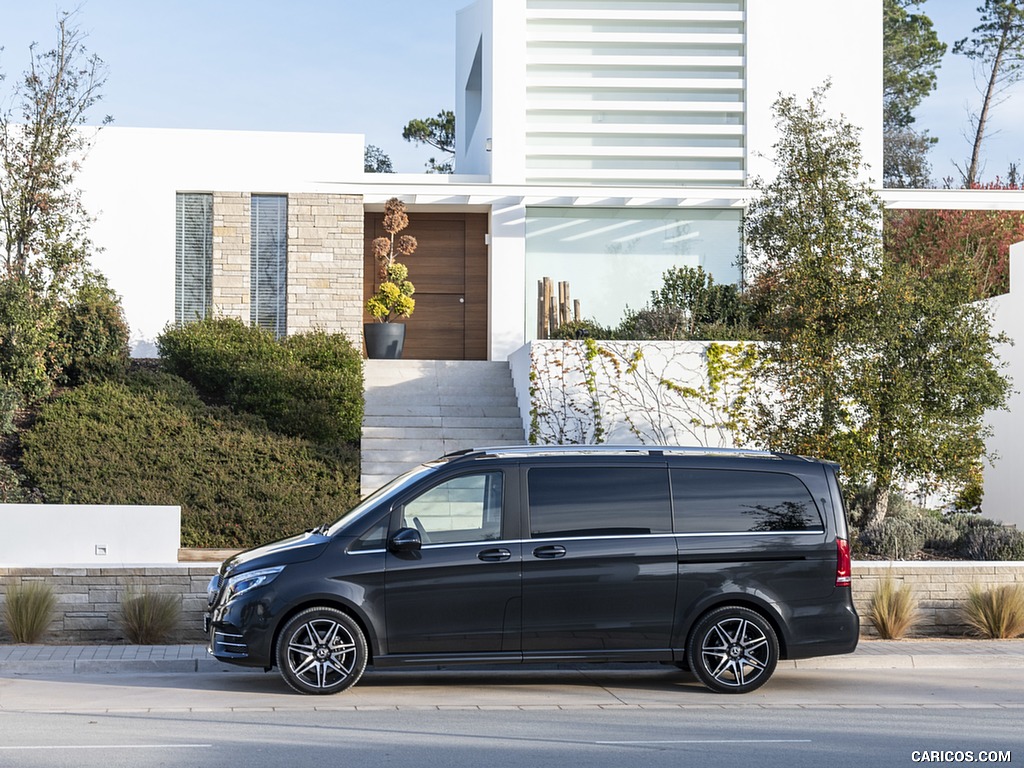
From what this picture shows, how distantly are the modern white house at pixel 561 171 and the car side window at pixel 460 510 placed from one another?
13316 mm

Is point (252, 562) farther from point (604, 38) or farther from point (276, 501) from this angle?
point (604, 38)

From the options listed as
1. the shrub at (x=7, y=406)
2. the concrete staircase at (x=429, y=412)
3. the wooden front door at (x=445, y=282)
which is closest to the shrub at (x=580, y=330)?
the concrete staircase at (x=429, y=412)

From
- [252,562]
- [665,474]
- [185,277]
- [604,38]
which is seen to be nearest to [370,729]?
[252,562]

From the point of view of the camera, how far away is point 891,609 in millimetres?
11766

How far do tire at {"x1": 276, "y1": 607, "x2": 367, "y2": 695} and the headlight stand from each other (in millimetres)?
356

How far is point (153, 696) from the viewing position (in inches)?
356

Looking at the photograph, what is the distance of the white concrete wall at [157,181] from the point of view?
22188mm

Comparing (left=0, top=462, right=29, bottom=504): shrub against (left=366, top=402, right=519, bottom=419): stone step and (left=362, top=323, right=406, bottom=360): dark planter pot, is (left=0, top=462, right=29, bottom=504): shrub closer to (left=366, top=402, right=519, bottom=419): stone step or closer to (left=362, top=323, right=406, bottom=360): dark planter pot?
(left=366, top=402, right=519, bottom=419): stone step

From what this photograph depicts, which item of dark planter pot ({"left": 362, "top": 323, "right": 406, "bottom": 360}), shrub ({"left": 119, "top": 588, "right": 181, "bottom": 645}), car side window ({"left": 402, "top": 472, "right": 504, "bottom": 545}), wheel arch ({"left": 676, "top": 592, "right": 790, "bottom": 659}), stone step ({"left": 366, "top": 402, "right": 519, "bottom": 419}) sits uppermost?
dark planter pot ({"left": 362, "top": 323, "right": 406, "bottom": 360})

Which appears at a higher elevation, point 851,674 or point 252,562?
point 252,562

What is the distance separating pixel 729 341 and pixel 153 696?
11533mm

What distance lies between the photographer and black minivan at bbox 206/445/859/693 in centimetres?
907

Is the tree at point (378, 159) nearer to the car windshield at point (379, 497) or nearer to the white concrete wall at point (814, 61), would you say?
the white concrete wall at point (814, 61)

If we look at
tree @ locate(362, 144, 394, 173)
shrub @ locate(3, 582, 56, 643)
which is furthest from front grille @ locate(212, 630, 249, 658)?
tree @ locate(362, 144, 394, 173)
